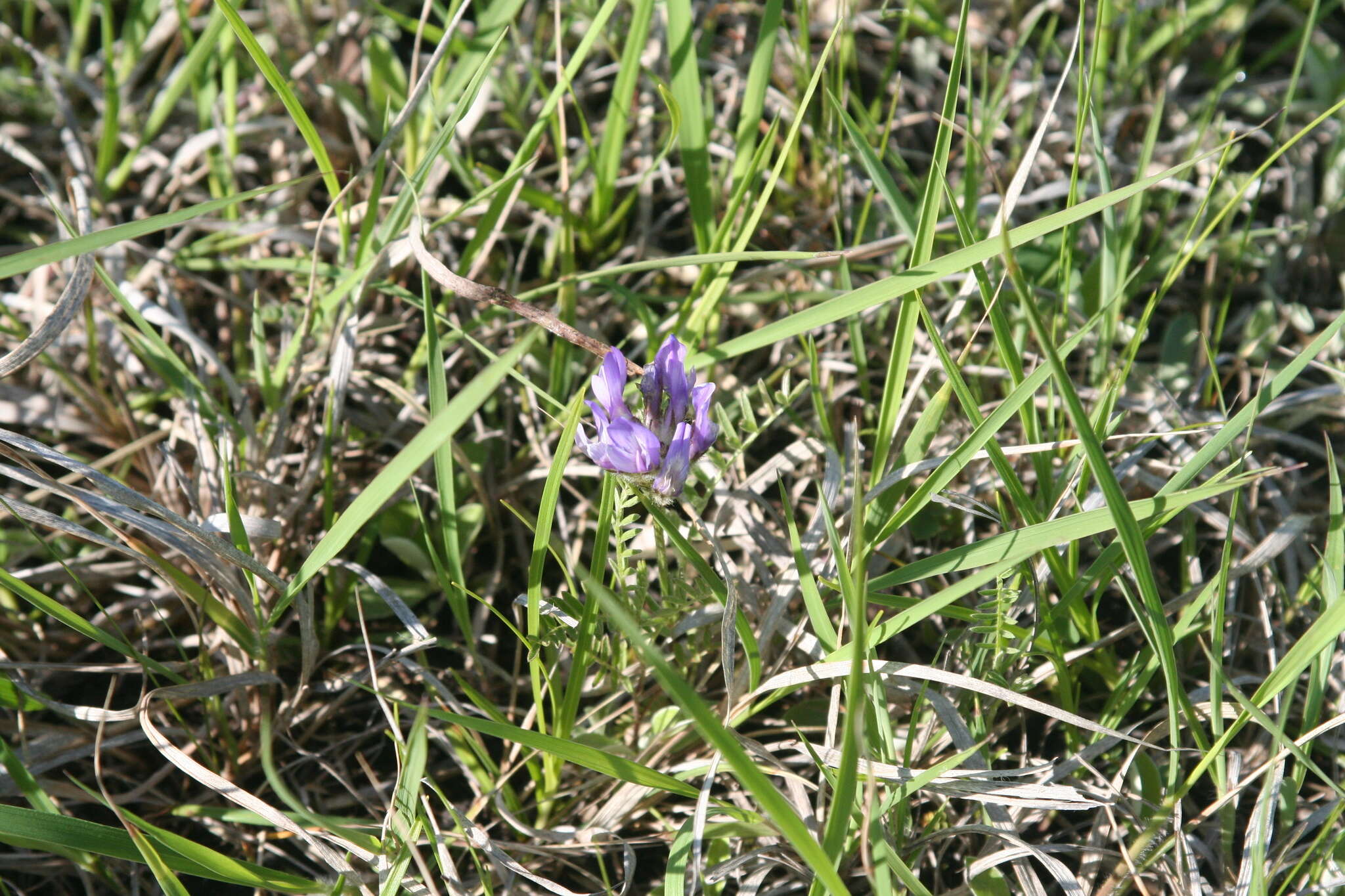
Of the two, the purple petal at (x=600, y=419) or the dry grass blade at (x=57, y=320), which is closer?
the purple petal at (x=600, y=419)

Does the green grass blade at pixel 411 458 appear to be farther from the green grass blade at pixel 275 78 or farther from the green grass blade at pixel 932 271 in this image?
the green grass blade at pixel 275 78

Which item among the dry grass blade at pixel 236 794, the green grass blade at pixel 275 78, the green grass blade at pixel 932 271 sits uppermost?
the green grass blade at pixel 275 78

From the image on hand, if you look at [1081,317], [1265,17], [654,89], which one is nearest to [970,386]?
[1081,317]

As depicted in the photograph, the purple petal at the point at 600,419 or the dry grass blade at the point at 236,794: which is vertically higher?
the purple petal at the point at 600,419

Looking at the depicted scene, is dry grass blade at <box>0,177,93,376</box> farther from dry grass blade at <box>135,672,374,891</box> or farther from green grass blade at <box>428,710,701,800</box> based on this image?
green grass blade at <box>428,710,701,800</box>

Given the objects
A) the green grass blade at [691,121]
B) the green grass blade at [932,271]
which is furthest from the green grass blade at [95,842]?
the green grass blade at [691,121]

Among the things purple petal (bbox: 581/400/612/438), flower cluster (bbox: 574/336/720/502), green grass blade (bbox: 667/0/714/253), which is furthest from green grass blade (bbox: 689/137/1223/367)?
green grass blade (bbox: 667/0/714/253)
